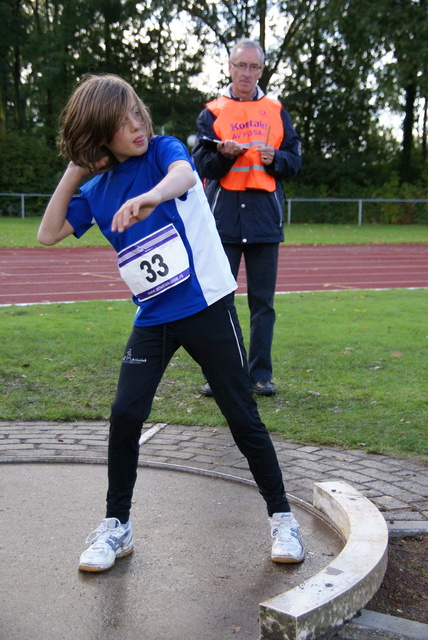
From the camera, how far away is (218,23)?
3997 centimetres

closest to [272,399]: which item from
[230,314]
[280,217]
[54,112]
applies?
[280,217]

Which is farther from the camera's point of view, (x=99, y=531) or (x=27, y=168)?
(x=27, y=168)

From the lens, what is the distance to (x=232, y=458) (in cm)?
446

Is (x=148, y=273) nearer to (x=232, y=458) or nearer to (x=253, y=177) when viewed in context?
(x=232, y=458)

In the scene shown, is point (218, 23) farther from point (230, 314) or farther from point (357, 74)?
point (230, 314)

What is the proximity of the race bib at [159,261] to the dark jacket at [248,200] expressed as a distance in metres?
2.61

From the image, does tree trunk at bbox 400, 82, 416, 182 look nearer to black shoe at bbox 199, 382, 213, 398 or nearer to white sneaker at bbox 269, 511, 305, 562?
black shoe at bbox 199, 382, 213, 398

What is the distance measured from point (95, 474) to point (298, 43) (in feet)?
125

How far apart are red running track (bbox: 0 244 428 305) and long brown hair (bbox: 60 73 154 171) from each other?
802cm

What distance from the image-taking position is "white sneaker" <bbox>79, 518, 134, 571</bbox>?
10.0ft

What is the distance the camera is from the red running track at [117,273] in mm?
12109

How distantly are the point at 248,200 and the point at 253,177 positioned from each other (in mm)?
168

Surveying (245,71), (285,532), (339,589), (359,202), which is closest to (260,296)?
(245,71)

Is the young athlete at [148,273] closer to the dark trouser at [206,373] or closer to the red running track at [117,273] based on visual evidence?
the dark trouser at [206,373]
